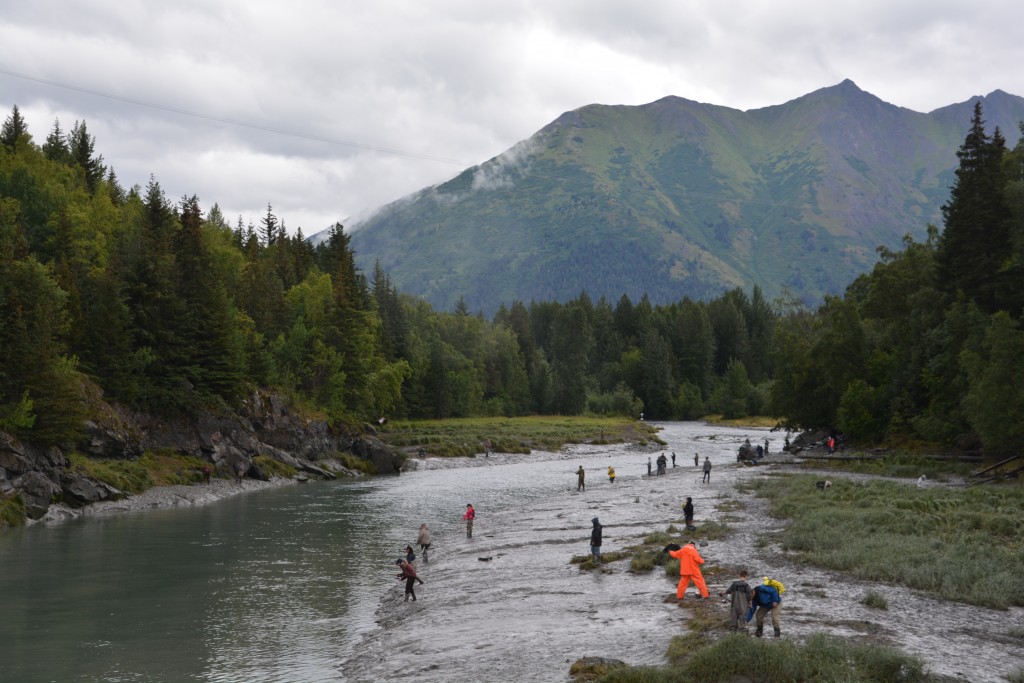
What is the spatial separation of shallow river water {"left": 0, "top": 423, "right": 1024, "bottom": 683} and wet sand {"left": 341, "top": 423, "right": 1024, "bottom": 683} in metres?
0.09

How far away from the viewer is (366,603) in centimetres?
3084

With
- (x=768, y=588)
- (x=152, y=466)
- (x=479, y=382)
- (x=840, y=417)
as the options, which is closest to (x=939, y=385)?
(x=840, y=417)

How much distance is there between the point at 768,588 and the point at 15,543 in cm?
3759

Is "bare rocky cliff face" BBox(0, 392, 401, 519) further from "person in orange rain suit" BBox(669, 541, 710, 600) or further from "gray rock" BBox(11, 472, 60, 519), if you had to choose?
"person in orange rain suit" BBox(669, 541, 710, 600)

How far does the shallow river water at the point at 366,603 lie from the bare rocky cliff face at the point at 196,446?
384 centimetres

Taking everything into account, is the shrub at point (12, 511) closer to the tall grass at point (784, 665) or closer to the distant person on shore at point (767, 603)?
the tall grass at point (784, 665)

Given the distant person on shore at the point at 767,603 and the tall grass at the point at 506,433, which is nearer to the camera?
the distant person on shore at the point at 767,603

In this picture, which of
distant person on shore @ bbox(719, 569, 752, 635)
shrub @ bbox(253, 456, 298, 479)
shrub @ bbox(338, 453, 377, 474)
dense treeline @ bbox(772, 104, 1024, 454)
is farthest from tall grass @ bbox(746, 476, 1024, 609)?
shrub @ bbox(338, 453, 377, 474)

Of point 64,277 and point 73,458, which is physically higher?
point 64,277

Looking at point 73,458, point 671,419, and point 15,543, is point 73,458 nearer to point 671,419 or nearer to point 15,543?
point 15,543

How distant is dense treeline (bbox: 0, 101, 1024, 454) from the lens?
54688mm

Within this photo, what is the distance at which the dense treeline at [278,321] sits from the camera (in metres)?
54.7

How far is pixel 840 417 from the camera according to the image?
85688 millimetres

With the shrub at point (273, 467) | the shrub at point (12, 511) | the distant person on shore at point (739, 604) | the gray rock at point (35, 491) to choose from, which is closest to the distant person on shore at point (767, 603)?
the distant person on shore at point (739, 604)
